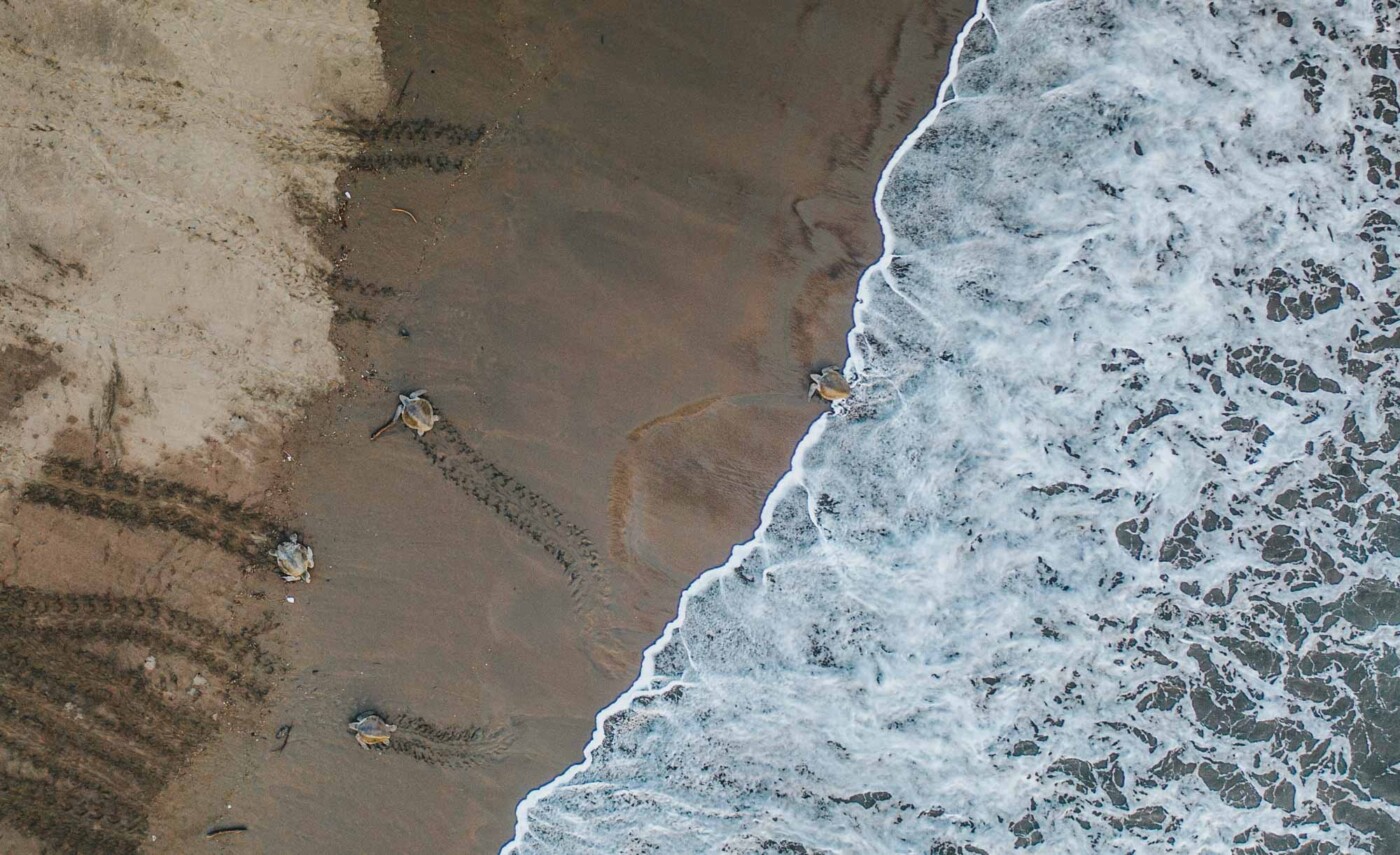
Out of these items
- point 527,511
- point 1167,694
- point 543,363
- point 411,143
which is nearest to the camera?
point 411,143

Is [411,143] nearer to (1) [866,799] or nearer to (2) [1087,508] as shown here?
(2) [1087,508]

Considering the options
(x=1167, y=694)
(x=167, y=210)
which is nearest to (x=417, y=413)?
(x=167, y=210)

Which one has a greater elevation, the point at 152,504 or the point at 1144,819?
the point at 152,504

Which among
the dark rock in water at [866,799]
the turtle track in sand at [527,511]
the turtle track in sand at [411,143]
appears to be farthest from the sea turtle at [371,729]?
the turtle track in sand at [411,143]

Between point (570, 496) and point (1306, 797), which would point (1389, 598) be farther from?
point (570, 496)

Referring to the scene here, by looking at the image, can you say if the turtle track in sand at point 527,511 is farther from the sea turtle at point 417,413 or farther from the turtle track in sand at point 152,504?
the turtle track in sand at point 152,504

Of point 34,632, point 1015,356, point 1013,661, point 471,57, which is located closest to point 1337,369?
point 1015,356
